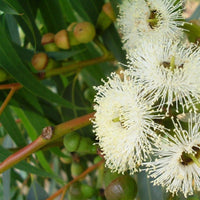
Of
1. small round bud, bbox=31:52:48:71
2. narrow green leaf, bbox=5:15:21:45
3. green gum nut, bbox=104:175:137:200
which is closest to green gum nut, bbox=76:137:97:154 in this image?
green gum nut, bbox=104:175:137:200

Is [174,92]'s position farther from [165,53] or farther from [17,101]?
[17,101]

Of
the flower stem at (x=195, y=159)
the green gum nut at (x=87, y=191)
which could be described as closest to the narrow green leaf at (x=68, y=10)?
the green gum nut at (x=87, y=191)

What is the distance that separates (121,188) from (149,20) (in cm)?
43

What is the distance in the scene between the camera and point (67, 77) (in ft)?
4.53

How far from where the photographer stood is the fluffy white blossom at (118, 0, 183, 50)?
926 millimetres

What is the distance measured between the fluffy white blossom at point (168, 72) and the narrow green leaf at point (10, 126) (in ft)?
1.49

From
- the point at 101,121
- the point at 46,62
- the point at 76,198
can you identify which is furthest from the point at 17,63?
the point at 76,198

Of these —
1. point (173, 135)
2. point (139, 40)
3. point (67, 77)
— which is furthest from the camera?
point (67, 77)

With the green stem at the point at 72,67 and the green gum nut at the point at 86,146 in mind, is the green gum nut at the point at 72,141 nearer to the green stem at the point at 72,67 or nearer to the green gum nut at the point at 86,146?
the green gum nut at the point at 86,146

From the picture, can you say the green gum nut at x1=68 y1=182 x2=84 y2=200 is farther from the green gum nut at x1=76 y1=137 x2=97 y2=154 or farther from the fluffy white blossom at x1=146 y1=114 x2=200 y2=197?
the fluffy white blossom at x1=146 y1=114 x2=200 y2=197

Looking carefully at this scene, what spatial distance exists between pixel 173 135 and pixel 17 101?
529 mm

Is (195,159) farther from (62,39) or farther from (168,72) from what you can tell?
(62,39)

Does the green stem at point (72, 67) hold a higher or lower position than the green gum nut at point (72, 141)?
higher

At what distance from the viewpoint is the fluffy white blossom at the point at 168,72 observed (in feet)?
2.54
